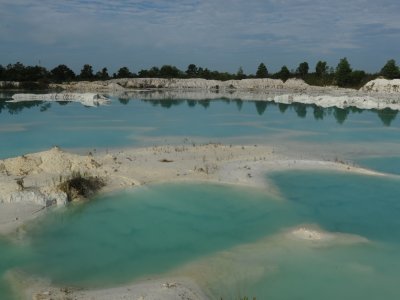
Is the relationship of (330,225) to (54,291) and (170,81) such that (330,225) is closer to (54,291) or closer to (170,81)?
(54,291)

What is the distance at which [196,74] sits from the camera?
115625mm

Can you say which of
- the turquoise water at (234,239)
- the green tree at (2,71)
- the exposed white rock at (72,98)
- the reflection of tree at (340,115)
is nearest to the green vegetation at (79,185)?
the turquoise water at (234,239)

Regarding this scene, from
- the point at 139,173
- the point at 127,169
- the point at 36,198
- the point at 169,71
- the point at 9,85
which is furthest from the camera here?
the point at 169,71

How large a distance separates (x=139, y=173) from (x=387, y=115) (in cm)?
2799

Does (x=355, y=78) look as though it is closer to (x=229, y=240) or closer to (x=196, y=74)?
(x=196, y=74)

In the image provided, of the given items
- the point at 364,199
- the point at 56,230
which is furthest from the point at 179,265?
the point at 364,199

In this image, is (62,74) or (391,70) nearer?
(391,70)

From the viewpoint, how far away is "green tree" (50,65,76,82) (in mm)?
92562

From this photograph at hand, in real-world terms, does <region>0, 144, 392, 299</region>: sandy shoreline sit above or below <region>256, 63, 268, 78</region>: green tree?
below

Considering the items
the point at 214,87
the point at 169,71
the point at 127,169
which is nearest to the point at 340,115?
the point at 127,169

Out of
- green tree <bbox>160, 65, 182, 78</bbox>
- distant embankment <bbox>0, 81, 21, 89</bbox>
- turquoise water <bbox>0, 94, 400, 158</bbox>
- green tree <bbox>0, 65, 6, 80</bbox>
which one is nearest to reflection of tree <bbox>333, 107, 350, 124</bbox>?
turquoise water <bbox>0, 94, 400, 158</bbox>

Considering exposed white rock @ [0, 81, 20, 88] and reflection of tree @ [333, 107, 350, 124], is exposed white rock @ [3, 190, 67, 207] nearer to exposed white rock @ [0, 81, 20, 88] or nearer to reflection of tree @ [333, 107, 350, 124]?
reflection of tree @ [333, 107, 350, 124]

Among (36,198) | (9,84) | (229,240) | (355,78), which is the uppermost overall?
(355,78)

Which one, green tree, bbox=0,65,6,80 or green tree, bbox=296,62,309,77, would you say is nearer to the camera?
green tree, bbox=0,65,6,80
